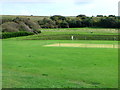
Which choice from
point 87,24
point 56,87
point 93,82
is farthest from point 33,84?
point 87,24

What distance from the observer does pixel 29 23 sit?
210ft

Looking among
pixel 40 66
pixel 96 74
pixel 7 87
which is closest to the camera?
pixel 7 87

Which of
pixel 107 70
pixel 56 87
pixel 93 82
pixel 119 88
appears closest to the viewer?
pixel 56 87

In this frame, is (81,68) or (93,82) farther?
(81,68)

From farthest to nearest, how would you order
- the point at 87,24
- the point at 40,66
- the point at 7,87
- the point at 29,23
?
1. the point at 87,24
2. the point at 29,23
3. the point at 40,66
4. the point at 7,87

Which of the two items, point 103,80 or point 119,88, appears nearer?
point 119,88

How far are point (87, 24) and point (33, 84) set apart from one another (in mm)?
65243

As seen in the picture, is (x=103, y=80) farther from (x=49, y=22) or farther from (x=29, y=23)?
(x=49, y=22)

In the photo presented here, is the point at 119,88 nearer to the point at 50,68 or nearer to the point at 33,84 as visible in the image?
the point at 33,84

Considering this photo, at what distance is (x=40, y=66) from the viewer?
45.2 feet

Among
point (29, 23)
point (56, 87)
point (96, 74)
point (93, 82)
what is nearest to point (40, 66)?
point (96, 74)

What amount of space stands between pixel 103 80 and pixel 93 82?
0.61 metres

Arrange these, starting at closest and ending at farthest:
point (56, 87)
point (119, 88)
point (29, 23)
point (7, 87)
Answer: point (7, 87) → point (56, 87) → point (119, 88) → point (29, 23)

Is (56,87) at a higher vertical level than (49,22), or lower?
lower
